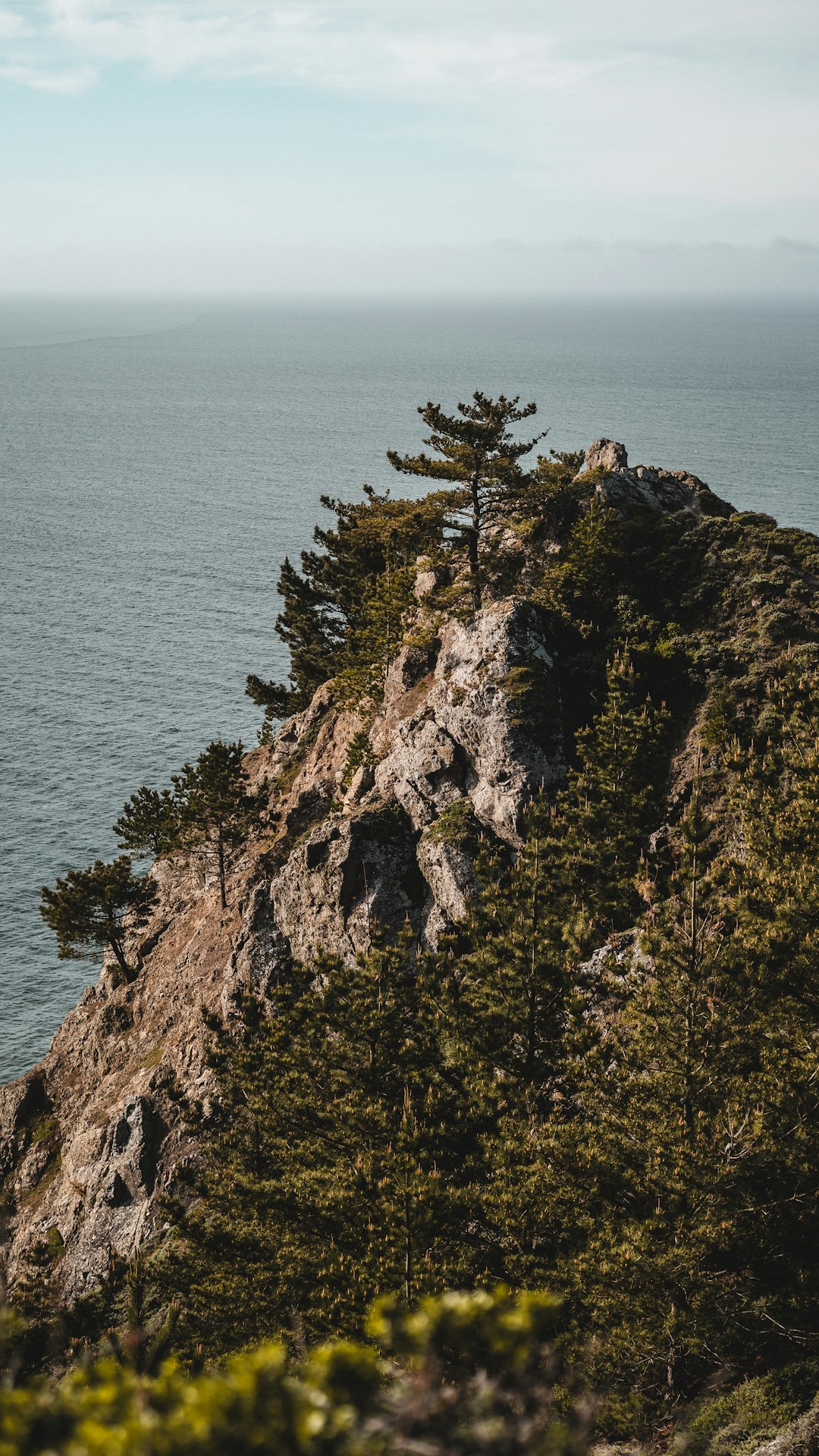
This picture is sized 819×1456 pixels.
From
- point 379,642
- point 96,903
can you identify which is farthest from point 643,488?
point 96,903

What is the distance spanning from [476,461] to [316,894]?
68.0ft

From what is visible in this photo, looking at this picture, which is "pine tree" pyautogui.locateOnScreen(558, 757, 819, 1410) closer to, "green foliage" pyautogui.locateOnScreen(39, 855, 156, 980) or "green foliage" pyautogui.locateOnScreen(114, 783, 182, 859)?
"green foliage" pyautogui.locateOnScreen(114, 783, 182, 859)

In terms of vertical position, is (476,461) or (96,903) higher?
(476,461)

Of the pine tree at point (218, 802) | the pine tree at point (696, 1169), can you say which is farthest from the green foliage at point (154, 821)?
the pine tree at point (696, 1169)

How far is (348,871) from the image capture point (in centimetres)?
3862

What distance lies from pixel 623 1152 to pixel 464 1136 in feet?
18.3

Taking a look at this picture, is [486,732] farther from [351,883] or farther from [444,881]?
[351,883]

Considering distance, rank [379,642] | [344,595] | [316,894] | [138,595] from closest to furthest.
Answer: [316,894]
[379,642]
[344,595]
[138,595]

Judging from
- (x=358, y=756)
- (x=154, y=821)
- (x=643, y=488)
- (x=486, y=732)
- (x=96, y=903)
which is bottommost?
(x=96, y=903)

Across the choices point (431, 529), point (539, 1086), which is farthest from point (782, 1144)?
point (431, 529)

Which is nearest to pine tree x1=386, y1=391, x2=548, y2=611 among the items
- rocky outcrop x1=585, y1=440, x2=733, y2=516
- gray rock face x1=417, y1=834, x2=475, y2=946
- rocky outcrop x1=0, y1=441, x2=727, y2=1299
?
rocky outcrop x1=0, y1=441, x2=727, y2=1299

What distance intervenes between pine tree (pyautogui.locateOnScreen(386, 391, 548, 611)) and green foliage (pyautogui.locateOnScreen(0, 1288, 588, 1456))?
36531 mm

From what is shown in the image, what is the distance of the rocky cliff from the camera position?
37594 millimetres

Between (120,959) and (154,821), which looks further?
(120,959)
